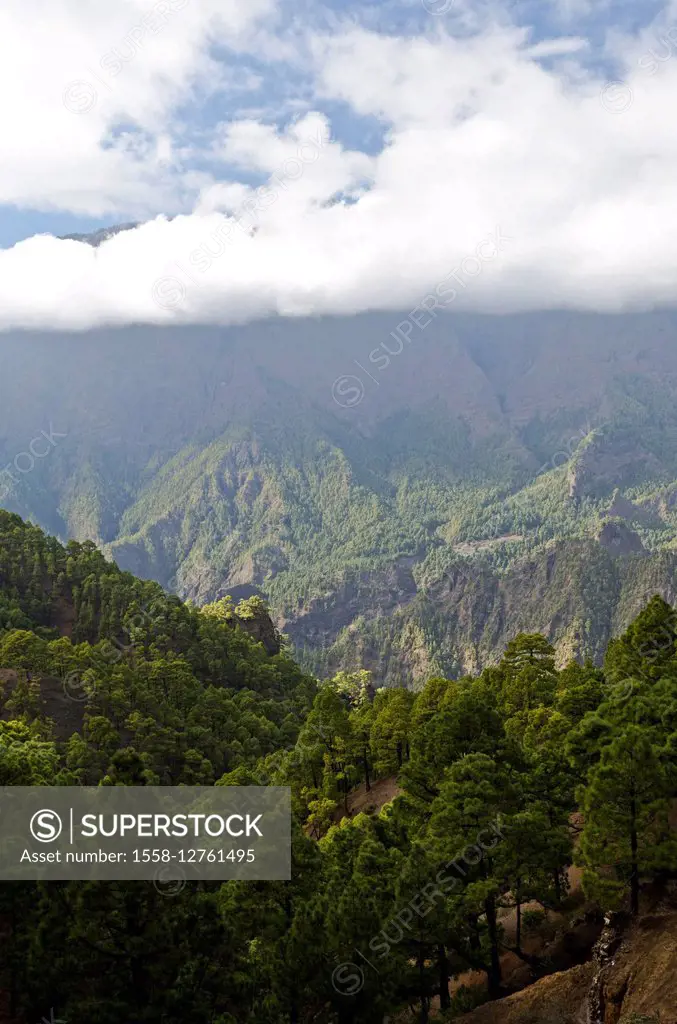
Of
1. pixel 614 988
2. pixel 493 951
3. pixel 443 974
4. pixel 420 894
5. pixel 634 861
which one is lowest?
pixel 443 974

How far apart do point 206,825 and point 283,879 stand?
219 inches

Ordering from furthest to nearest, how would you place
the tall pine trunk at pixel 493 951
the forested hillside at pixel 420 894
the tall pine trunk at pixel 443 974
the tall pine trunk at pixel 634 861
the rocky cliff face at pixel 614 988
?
the tall pine trunk at pixel 493 951 < the tall pine trunk at pixel 443 974 < the tall pine trunk at pixel 634 861 < the forested hillside at pixel 420 894 < the rocky cliff face at pixel 614 988

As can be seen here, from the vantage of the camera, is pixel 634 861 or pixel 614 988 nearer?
pixel 614 988

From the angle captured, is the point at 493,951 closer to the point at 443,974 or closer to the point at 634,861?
the point at 443,974

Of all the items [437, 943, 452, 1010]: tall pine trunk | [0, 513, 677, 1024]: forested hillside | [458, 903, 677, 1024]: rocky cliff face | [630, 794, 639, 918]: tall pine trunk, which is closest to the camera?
[458, 903, 677, 1024]: rocky cliff face

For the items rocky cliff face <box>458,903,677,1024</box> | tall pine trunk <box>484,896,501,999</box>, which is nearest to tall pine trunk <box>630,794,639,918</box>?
rocky cliff face <box>458,903,677,1024</box>

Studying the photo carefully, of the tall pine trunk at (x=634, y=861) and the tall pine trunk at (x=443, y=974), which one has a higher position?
the tall pine trunk at (x=634, y=861)

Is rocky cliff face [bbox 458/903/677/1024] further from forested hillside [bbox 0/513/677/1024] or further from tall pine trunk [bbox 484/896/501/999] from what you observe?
tall pine trunk [bbox 484/896/501/999]

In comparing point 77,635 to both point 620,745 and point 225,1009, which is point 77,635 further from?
point 620,745

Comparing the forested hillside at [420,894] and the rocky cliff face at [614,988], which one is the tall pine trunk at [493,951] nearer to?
the forested hillside at [420,894]

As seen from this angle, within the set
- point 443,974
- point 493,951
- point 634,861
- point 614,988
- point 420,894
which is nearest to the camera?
point 614,988

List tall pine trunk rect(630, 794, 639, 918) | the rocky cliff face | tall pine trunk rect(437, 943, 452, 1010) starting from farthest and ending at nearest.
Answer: tall pine trunk rect(437, 943, 452, 1010), tall pine trunk rect(630, 794, 639, 918), the rocky cliff face

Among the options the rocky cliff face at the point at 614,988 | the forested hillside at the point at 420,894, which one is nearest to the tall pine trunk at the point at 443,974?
the forested hillside at the point at 420,894

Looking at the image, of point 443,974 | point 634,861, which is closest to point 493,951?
point 443,974
